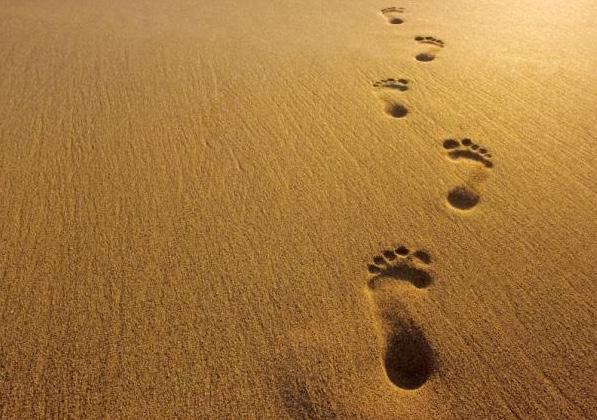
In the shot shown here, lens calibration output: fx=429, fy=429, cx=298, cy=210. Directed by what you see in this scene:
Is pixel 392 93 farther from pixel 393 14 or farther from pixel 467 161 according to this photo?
pixel 393 14

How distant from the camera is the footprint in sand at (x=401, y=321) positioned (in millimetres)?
1343

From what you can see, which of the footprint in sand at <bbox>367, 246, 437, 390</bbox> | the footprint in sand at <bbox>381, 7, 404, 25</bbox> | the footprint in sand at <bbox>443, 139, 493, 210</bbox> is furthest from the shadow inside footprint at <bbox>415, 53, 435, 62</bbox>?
the footprint in sand at <bbox>367, 246, 437, 390</bbox>

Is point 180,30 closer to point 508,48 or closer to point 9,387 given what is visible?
point 508,48

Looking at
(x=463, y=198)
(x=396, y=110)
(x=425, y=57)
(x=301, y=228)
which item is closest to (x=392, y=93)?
(x=396, y=110)

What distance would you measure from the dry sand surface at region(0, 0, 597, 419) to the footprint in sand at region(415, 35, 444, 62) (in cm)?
2

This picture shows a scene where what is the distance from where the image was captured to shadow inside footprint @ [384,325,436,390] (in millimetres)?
1325

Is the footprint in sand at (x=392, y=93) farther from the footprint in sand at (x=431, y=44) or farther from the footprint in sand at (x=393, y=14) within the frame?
the footprint in sand at (x=393, y=14)

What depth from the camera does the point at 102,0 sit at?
3885 mm

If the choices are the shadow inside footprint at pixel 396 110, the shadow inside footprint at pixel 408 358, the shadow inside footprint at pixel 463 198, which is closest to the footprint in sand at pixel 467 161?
the shadow inside footprint at pixel 463 198

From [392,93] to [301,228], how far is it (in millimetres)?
1242

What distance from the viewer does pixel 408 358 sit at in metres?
1.37

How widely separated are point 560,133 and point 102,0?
3850mm

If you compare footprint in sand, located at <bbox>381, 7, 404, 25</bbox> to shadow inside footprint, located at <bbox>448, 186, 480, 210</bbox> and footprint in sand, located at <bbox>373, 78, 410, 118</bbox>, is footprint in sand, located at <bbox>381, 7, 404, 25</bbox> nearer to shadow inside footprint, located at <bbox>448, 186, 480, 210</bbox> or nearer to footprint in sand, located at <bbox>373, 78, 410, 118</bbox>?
footprint in sand, located at <bbox>373, 78, 410, 118</bbox>

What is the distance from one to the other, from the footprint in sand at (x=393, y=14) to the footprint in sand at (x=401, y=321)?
2.40m
